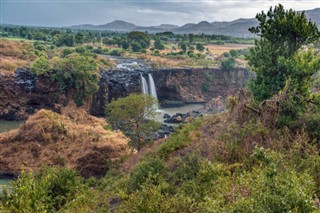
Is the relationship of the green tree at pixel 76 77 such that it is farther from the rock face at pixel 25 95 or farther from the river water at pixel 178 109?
the river water at pixel 178 109

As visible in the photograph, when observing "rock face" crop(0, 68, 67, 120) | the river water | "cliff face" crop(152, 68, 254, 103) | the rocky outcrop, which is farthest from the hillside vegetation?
"cliff face" crop(152, 68, 254, 103)

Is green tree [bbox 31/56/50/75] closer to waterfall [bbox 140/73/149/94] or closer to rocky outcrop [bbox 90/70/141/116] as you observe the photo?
rocky outcrop [bbox 90/70/141/116]

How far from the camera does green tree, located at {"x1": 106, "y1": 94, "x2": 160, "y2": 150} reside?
22081 millimetres

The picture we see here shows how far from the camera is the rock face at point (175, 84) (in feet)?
146

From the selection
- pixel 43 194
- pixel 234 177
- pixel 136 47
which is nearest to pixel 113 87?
pixel 136 47

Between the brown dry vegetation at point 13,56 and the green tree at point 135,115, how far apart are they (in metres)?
23.3

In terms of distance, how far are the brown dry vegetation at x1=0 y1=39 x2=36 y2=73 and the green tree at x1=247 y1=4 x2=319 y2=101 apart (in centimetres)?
3297

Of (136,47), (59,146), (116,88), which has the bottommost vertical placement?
(59,146)

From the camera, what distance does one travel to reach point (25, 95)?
40.0 m

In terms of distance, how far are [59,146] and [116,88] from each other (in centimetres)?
2167

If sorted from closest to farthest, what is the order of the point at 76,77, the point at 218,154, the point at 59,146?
the point at 218,154
the point at 59,146
the point at 76,77

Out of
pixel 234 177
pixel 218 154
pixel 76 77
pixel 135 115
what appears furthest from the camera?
pixel 76 77

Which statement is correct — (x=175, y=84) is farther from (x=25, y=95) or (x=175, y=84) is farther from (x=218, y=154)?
(x=218, y=154)

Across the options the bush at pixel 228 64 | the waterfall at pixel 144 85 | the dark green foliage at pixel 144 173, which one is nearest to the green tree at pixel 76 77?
the waterfall at pixel 144 85
